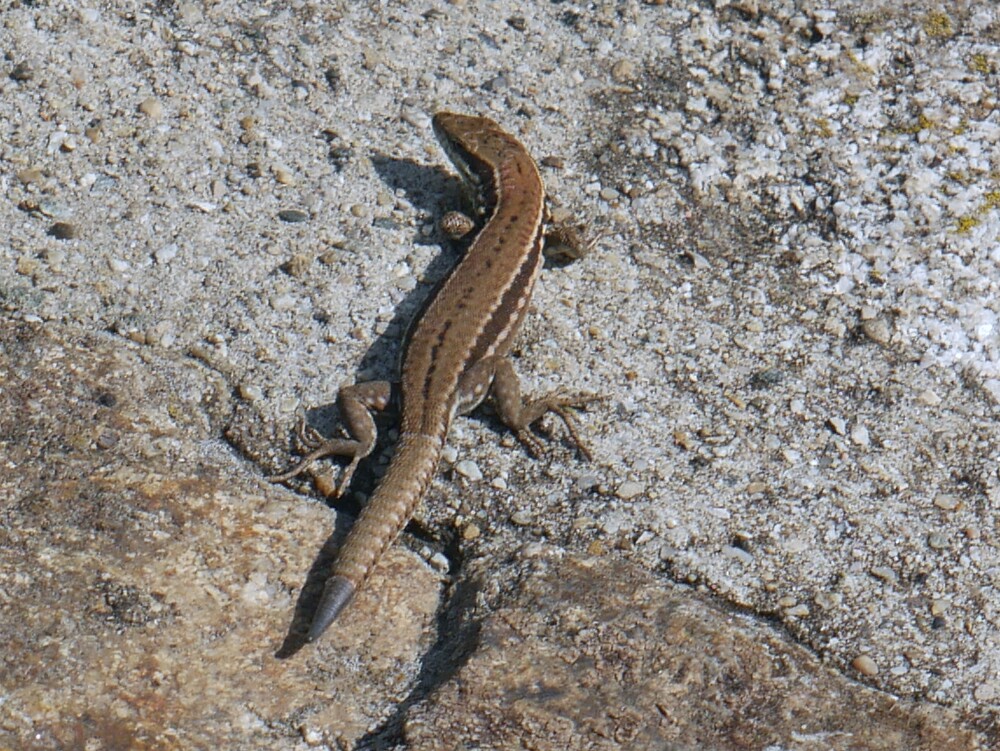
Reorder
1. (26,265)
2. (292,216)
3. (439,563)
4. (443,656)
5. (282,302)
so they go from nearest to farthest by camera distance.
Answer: (443,656) → (439,563) → (26,265) → (282,302) → (292,216)

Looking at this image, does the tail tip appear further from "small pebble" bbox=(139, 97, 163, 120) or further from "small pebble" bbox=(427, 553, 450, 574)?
"small pebble" bbox=(139, 97, 163, 120)

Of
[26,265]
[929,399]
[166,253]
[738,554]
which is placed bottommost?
[26,265]

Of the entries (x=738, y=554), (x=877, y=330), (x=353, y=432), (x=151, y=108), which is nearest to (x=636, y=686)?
(x=738, y=554)

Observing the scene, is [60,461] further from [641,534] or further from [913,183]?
[913,183]

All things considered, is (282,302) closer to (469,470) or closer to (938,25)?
(469,470)

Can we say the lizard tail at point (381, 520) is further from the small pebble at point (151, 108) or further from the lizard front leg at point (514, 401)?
the small pebble at point (151, 108)

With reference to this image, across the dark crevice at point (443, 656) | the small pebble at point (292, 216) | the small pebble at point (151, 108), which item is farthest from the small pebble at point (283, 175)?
the dark crevice at point (443, 656)
